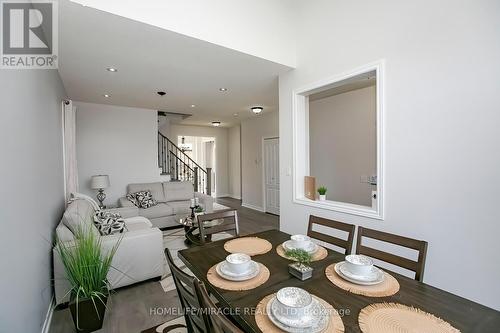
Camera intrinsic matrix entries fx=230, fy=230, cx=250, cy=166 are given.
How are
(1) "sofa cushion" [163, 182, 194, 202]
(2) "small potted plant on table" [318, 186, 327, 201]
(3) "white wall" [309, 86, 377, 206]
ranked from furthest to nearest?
(1) "sofa cushion" [163, 182, 194, 202], (3) "white wall" [309, 86, 377, 206], (2) "small potted plant on table" [318, 186, 327, 201]

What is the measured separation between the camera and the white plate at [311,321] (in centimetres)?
89

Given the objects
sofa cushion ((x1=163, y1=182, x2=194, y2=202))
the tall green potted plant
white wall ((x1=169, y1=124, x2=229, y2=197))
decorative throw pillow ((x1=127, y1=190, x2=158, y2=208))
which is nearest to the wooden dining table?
the tall green potted plant

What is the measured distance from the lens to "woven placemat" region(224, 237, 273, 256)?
1679 millimetres

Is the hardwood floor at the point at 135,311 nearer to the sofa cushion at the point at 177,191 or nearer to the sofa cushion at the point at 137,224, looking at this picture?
the sofa cushion at the point at 137,224

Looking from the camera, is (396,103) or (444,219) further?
(396,103)

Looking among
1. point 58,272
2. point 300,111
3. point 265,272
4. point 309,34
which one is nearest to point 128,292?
point 58,272

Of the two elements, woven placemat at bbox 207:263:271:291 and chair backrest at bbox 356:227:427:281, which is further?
chair backrest at bbox 356:227:427:281

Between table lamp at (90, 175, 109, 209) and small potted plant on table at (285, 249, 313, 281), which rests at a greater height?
table lamp at (90, 175, 109, 209)

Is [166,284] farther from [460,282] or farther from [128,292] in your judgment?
[460,282]

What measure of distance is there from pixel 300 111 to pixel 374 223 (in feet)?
5.47

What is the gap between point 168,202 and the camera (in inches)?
210

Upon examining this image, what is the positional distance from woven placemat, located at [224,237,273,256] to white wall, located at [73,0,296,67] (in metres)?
2.04

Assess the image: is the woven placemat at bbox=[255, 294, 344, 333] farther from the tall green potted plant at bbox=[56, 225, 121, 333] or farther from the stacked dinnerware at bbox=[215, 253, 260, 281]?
the tall green potted plant at bbox=[56, 225, 121, 333]

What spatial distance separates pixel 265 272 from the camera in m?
1.37
